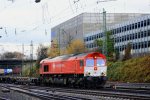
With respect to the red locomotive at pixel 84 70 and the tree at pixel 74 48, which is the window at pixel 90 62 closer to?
the red locomotive at pixel 84 70

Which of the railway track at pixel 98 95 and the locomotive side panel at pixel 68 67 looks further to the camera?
the locomotive side panel at pixel 68 67

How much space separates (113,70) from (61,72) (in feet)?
58.1

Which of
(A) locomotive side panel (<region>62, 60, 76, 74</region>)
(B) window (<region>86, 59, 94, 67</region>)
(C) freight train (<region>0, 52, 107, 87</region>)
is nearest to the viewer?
(C) freight train (<region>0, 52, 107, 87</region>)

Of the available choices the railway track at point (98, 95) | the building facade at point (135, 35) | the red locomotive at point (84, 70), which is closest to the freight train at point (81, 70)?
the red locomotive at point (84, 70)

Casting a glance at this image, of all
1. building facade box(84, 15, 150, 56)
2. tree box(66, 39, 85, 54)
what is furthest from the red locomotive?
tree box(66, 39, 85, 54)

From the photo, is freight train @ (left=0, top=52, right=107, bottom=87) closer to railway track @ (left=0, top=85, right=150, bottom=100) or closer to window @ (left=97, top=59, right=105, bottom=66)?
window @ (left=97, top=59, right=105, bottom=66)

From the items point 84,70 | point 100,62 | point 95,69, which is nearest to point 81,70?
point 84,70

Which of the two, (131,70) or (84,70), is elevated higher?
(131,70)

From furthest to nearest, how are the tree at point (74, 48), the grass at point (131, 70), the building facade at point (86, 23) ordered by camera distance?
1. the building facade at point (86, 23)
2. the tree at point (74, 48)
3. the grass at point (131, 70)

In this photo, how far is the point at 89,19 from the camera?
461 ft

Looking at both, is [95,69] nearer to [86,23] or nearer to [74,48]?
[74,48]

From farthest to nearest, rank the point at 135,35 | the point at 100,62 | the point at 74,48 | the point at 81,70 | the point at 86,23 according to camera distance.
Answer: the point at 86,23, the point at 74,48, the point at 135,35, the point at 100,62, the point at 81,70

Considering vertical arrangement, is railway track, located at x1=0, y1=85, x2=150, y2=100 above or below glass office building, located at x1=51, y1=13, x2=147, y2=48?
below

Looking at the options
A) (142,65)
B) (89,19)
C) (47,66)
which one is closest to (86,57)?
(47,66)
